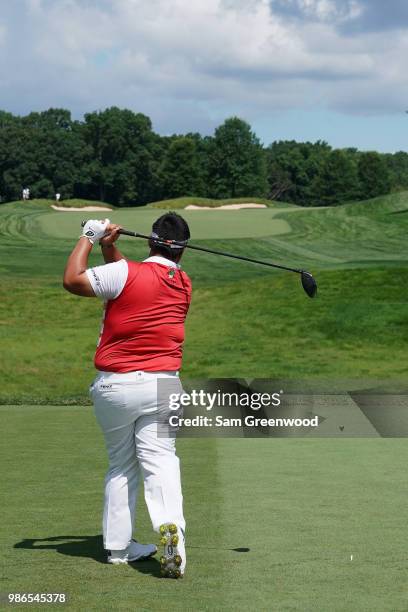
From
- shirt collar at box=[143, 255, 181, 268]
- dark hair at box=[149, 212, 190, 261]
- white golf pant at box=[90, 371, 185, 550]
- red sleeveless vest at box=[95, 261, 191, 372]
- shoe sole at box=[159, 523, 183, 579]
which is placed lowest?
shoe sole at box=[159, 523, 183, 579]

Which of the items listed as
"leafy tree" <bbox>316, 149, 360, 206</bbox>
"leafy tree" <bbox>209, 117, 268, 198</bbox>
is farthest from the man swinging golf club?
"leafy tree" <bbox>316, 149, 360, 206</bbox>

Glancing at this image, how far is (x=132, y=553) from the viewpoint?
6.57m

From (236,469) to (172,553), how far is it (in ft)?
14.2

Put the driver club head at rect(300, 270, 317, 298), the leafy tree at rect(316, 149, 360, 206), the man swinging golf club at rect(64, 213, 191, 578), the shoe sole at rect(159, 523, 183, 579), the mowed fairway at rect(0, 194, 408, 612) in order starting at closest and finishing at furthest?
the mowed fairway at rect(0, 194, 408, 612), the shoe sole at rect(159, 523, 183, 579), the man swinging golf club at rect(64, 213, 191, 578), the driver club head at rect(300, 270, 317, 298), the leafy tree at rect(316, 149, 360, 206)

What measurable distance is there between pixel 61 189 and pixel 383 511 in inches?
4746

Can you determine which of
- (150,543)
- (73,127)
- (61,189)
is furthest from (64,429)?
(73,127)

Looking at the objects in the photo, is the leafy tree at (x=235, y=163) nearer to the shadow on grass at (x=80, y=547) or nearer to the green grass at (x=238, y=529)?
the green grass at (x=238, y=529)

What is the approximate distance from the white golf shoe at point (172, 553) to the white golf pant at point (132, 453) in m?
0.10

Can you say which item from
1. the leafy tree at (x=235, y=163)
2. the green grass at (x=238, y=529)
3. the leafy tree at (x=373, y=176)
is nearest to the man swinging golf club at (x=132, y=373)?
the green grass at (x=238, y=529)

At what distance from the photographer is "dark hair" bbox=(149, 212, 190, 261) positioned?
261 inches

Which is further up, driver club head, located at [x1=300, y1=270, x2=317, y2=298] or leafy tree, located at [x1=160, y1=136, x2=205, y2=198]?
leafy tree, located at [x1=160, y1=136, x2=205, y2=198]

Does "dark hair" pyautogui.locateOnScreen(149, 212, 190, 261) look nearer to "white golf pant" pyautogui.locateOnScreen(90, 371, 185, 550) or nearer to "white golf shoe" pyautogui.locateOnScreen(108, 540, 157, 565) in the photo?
"white golf pant" pyautogui.locateOnScreen(90, 371, 185, 550)

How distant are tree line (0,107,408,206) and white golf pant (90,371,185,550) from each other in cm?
11361

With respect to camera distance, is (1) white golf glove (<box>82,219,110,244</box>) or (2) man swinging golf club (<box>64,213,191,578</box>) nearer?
(2) man swinging golf club (<box>64,213,191,578</box>)
